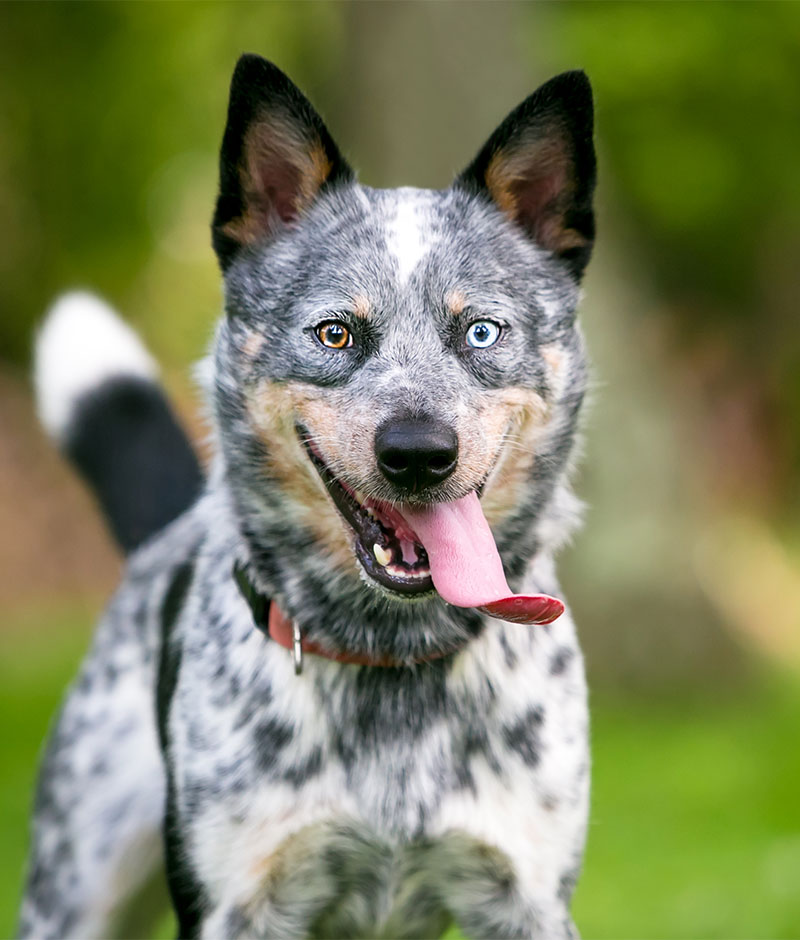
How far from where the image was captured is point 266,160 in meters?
3.31

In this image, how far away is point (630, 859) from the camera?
566cm

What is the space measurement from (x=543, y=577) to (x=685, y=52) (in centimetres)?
998

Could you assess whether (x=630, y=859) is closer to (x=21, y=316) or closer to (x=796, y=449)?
(x=796, y=449)

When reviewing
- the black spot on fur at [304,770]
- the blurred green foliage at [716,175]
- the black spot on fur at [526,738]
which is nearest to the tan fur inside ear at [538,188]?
the black spot on fur at [526,738]

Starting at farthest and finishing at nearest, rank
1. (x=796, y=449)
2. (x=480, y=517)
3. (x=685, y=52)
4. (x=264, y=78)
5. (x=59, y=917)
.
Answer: (x=796, y=449), (x=685, y=52), (x=59, y=917), (x=264, y=78), (x=480, y=517)

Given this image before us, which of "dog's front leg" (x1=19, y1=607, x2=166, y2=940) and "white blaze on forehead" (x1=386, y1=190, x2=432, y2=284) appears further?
"dog's front leg" (x1=19, y1=607, x2=166, y2=940)

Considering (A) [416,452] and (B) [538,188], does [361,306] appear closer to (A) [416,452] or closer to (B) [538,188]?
(A) [416,452]

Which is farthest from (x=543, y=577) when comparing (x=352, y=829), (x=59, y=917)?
(x=59, y=917)

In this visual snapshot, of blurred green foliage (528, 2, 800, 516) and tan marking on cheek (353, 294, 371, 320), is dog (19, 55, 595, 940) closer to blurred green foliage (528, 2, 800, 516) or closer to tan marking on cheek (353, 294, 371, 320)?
tan marking on cheek (353, 294, 371, 320)

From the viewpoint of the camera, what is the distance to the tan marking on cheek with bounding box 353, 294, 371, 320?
301cm

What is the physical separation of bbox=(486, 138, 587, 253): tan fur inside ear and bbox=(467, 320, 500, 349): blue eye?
0.40 metres

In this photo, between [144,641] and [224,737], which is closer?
[224,737]

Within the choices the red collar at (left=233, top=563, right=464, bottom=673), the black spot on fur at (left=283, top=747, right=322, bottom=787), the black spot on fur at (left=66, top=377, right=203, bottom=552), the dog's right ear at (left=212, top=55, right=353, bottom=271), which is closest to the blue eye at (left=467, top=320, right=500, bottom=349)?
the dog's right ear at (left=212, top=55, right=353, bottom=271)

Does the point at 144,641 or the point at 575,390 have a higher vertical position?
the point at 575,390
